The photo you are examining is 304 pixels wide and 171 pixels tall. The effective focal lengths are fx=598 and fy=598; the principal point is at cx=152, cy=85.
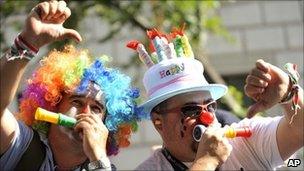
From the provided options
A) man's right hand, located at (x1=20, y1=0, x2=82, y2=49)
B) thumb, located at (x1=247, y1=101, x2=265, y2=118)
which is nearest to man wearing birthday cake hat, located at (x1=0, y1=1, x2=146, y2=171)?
man's right hand, located at (x1=20, y1=0, x2=82, y2=49)

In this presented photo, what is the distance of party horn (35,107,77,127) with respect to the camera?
2.68 metres

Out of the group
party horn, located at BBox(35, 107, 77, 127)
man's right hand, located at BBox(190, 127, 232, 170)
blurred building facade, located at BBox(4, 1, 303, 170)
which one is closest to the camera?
man's right hand, located at BBox(190, 127, 232, 170)

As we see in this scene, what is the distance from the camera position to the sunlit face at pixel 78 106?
2.88 metres

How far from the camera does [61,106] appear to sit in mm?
3012

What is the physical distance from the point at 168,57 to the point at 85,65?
0.45 meters

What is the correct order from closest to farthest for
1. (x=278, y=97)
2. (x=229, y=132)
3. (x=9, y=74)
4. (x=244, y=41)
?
(x=9, y=74) < (x=229, y=132) < (x=278, y=97) < (x=244, y=41)

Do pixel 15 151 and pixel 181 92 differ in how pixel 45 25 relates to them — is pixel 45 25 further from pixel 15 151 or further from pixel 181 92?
pixel 181 92

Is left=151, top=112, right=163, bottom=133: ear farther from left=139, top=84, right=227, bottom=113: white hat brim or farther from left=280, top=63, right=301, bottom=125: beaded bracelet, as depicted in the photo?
left=280, top=63, right=301, bottom=125: beaded bracelet

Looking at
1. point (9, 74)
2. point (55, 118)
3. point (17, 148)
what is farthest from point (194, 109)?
point (9, 74)

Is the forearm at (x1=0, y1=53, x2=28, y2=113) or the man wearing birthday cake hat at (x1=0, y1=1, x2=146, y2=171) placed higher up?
the forearm at (x1=0, y1=53, x2=28, y2=113)

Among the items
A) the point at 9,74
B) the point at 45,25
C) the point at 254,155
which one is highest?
the point at 45,25

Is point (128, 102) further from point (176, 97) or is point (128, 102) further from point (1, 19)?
point (1, 19)

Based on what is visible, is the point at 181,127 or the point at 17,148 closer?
the point at 17,148

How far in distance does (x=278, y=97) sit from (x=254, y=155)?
0.33 m
